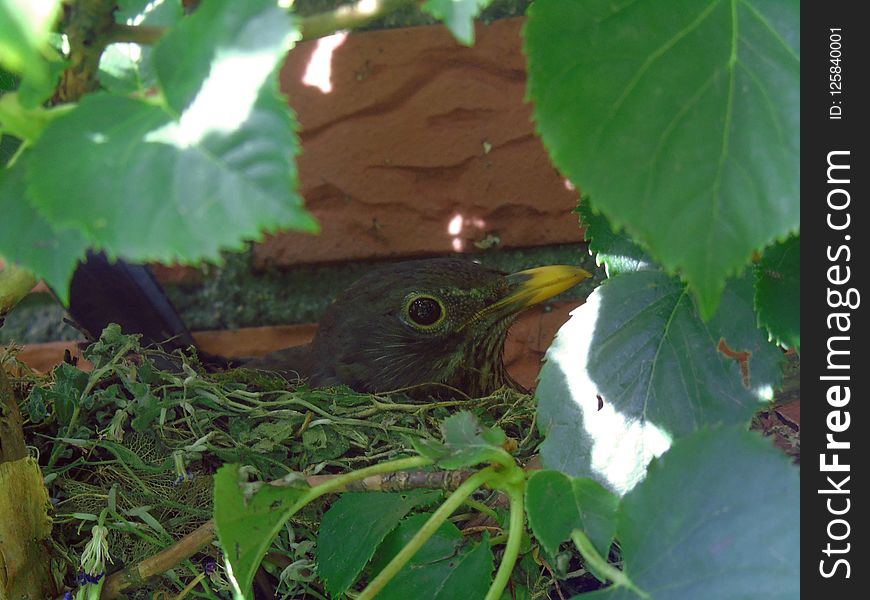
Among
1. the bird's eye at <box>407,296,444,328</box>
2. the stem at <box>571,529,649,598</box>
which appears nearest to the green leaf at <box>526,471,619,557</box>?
the stem at <box>571,529,649,598</box>

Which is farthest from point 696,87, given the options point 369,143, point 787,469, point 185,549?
point 369,143

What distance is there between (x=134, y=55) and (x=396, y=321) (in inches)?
41.8

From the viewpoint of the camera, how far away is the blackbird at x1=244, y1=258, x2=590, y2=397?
1.46 metres

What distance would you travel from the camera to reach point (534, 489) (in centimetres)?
61

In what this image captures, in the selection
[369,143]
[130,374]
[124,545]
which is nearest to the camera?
[124,545]

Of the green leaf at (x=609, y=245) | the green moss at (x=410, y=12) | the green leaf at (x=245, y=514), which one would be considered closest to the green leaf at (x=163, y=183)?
the green leaf at (x=245, y=514)

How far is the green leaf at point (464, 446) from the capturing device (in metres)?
0.60

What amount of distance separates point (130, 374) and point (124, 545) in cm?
24

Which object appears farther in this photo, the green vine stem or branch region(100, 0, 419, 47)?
the green vine stem

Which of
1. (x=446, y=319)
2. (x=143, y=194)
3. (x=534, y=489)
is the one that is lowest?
(x=446, y=319)

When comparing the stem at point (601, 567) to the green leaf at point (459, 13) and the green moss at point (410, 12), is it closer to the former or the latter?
the green leaf at point (459, 13)

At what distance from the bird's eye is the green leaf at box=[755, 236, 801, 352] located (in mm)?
871

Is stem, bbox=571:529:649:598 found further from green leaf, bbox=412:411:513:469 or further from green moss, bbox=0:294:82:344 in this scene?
green moss, bbox=0:294:82:344

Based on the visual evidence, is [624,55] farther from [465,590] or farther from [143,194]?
[465,590]
